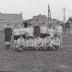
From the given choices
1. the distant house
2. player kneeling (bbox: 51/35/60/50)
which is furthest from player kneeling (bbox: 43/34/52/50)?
the distant house

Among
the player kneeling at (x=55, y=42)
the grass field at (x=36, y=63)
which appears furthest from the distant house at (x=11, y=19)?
the grass field at (x=36, y=63)

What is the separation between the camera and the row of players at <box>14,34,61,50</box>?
17.3m

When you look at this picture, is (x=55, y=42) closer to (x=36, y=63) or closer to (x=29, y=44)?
(x=29, y=44)

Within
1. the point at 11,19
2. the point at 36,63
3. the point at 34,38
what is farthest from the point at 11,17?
the point at 36,63

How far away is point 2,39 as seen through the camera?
835 inches

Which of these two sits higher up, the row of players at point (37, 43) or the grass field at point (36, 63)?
the row of players at point (37, 43)

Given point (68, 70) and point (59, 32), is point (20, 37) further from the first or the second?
point (68, 70)

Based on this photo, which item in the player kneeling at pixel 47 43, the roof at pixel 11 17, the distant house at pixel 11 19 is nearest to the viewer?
the player kneeling at pixel 47 43

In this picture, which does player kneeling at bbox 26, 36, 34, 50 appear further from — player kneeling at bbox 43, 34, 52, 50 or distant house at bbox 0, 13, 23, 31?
distant house at bbox 0, 13, 23, 31

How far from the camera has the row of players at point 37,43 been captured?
1728 cm

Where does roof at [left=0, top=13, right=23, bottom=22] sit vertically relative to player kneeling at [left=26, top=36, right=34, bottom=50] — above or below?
above

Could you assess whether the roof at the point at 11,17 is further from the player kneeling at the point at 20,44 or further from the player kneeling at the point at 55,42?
the player kneeling at the point at 55,42

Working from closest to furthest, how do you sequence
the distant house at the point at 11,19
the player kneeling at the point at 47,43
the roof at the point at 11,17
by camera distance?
the player kneeling at the point at 47,43, the distant house at the point at 11,19, the roof at the point at 11,17

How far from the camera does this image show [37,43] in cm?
1731
